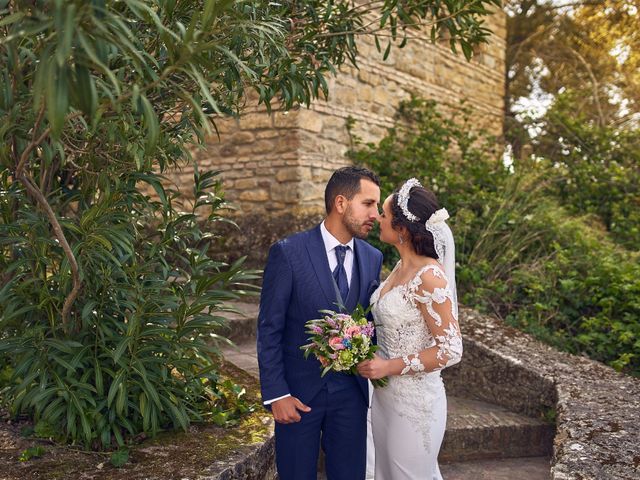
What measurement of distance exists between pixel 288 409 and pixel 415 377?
610 mm

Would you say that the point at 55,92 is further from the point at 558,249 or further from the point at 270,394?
the point at 558,249

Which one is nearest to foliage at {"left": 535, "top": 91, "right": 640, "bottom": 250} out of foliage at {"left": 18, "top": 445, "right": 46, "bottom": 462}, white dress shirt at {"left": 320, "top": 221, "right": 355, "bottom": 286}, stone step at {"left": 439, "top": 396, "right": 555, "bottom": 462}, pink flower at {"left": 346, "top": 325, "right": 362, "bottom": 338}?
stone step at {"left": 439, "top": 396, "right": 555, "bottom": 462}

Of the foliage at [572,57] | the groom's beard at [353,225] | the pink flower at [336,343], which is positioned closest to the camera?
the pink flower at [336,343]

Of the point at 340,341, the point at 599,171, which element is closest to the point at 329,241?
the point at 340,341

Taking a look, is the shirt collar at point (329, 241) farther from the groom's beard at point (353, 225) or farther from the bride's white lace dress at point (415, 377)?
the bride's white lace dress at point (415, 377)

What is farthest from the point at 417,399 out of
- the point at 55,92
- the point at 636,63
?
the point at 636,63

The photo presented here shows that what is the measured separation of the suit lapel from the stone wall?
152 inches

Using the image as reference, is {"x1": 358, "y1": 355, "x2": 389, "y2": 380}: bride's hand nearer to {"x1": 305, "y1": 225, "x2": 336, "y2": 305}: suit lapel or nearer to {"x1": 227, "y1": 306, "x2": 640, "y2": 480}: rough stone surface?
{"x1": 305, "y1": 225, "x2": 336, "y2": 305}: suit lapel

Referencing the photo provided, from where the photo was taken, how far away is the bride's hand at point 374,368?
2.91 m

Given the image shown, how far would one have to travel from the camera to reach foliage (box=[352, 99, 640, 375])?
20.2 feet

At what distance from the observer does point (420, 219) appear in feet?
10.0

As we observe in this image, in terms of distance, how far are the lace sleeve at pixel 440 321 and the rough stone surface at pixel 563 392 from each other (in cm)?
87

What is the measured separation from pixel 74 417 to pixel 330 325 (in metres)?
1.52

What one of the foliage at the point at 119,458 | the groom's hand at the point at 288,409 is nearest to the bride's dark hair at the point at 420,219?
the groom's hand at the point at 288,409
